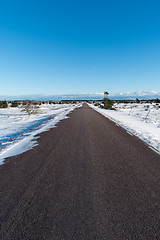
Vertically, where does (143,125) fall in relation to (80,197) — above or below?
below

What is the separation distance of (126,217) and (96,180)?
3.69ft

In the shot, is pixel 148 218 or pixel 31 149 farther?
pixel 31 149

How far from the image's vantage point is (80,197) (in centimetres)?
253

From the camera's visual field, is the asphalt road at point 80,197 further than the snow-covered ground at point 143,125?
No

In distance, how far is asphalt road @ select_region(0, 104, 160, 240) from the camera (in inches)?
72.9

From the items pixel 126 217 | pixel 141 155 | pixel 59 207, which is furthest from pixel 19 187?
pixel 141 155

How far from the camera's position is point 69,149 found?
207 inches

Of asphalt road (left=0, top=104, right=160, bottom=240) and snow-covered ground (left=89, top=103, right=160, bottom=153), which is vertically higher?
asphalt road (left=0, top=104, right=160, bottom=240)

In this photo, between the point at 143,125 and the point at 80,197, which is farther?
the point at 143,125

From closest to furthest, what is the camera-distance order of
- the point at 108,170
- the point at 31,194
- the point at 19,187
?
the point at 31,194
the point at 19,187
the point at 108,170

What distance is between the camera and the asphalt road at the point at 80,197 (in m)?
1.85

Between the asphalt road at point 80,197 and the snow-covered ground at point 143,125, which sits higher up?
the asphalt road at point 80,197

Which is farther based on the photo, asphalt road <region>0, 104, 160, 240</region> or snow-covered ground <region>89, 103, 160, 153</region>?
snow-covered ground <region>89, 103, 160, 153</region>

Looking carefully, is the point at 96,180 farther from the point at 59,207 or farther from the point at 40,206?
the point at 40,206
